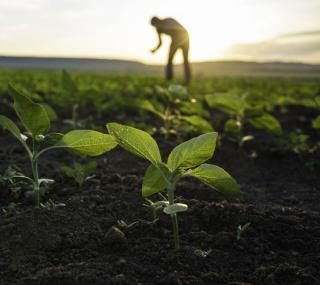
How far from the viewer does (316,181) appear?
3.63m

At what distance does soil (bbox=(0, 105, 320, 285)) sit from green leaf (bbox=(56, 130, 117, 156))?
12.5 inches

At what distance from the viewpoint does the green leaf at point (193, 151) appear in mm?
1865

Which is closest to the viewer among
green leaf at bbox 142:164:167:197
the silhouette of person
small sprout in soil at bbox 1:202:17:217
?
green leaf at bbox 142:164:167:197

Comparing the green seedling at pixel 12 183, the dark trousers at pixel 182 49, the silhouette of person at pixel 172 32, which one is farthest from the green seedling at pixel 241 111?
the dark trousers at pixel 182 49

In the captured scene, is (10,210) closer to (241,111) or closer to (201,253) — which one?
(201,253)

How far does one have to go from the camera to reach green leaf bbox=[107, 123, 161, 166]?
1.85 meters

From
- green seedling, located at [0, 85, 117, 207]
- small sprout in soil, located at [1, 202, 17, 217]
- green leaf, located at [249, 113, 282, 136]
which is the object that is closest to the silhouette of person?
green leaf, located at [249, 113, 282, 136]

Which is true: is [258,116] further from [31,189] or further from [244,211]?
[31,189]

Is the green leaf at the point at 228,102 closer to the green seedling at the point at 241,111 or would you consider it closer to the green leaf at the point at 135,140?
the green seedling at the point at 241,111

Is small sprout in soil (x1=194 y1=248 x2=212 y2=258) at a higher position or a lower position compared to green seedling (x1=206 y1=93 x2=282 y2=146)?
lower

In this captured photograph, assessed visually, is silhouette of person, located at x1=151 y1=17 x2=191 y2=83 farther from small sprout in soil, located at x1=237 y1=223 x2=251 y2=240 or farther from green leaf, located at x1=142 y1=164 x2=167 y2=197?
green leaf, located at x1=142 y1=164 x2=167 y2=197

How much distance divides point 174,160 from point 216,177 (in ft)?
0.57

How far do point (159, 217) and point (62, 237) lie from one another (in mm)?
467

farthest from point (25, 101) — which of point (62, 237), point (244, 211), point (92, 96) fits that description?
point (92, 96)
